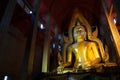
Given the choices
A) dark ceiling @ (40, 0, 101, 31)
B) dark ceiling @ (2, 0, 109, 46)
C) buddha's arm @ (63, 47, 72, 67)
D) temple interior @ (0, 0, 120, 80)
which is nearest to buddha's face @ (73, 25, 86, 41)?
temple interior @ (0, 0, 120, 80)

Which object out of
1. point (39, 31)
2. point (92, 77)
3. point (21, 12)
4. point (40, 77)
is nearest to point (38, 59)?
point (39, 31)

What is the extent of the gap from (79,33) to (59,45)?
289cm

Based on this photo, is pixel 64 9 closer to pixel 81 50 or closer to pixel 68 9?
pixel 68 9

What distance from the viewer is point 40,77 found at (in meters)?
4.25

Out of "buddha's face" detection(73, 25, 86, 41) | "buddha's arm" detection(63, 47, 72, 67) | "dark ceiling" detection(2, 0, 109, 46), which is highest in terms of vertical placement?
"dark ceiling" detection(2, 0, 109, 46)

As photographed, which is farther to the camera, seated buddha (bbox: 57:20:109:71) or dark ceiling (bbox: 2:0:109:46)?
dark ceiling (bbox: 2:0:109:46)

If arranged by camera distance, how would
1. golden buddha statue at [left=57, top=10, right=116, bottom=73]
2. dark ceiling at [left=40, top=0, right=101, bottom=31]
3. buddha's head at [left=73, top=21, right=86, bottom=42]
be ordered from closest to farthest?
golden buddha statue at [left=57, top=10, right=116, bottom=73] → buddha's head at [left=73, top=21, right=86, bottom=42] → dark ceiling at [left=40, top=0, right=101, bottom=31]

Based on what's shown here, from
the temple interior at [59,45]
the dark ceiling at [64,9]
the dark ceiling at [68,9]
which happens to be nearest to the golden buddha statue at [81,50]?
the temple interior at [59,45]

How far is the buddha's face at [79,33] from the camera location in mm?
5679

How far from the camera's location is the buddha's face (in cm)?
568

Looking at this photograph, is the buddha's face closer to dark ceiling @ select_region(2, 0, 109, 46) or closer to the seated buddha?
the seated buddha

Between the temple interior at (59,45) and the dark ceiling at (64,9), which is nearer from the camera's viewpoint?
the temple interior at (59,45)

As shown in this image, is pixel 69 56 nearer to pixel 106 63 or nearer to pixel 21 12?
pixel 106 63

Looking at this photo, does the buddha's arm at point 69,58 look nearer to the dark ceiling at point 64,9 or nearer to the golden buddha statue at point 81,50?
the golden buddha statue at point 81,50
